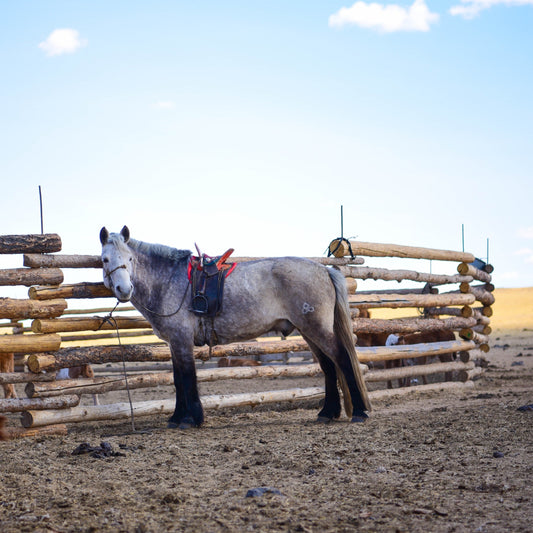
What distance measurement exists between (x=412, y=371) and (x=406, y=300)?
142 cm

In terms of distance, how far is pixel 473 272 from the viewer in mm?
15164

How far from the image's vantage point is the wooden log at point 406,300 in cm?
1148

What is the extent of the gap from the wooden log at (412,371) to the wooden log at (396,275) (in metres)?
1.75

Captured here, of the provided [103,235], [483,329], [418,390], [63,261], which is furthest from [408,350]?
[63,261]

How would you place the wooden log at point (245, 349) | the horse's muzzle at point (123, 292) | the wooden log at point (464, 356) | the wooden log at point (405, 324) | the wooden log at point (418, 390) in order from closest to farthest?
the horse's muzzle at point (123, 292)
the wooden log at point (245, 349)
the wooden log at point (405, 324)
the wooden log at point (418, 390)
the wooden log at point (464, 356)

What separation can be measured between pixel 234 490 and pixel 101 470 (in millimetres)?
1564

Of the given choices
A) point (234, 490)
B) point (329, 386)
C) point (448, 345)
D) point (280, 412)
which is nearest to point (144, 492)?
point (234, 490)

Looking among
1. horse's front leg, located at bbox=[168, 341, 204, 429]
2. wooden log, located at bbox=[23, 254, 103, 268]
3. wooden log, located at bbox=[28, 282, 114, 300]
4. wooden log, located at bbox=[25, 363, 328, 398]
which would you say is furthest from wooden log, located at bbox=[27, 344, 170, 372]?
wooden log, located at bbox=[23, 254, 103, 268]

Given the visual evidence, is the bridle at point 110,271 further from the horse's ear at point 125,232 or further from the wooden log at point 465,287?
the wooden log at point 465,287

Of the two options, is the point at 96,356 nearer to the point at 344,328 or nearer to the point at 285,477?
the point at 344,328

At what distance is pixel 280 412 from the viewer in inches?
393

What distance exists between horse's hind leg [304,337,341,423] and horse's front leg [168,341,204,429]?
1620mm

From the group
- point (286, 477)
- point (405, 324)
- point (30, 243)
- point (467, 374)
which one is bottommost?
point (467, 374)

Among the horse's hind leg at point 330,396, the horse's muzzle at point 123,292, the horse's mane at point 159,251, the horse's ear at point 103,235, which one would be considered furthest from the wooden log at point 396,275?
the horse's ear at point 103,235
